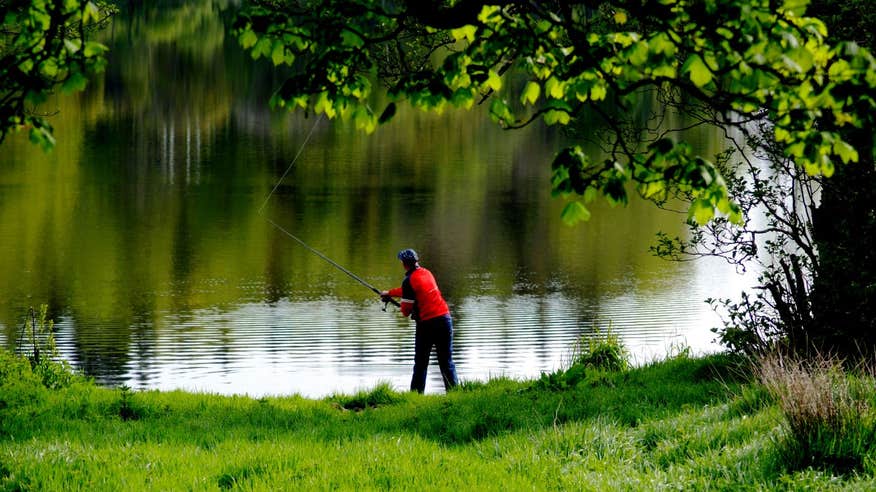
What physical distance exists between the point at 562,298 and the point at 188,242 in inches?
529

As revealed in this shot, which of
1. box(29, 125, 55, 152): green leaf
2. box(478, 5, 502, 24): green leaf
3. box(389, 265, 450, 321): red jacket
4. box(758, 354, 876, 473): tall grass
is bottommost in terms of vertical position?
box(758, 354, 876, 473): tall grass

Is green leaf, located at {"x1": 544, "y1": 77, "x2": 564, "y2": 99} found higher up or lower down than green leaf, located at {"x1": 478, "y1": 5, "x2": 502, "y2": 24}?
lower down

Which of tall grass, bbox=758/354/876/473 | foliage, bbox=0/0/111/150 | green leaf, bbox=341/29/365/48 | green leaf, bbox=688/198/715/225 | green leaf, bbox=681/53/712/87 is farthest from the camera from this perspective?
tall grass, bbox=758/354/876/473

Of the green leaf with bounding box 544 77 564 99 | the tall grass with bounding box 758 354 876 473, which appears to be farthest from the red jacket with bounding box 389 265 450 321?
the green leaf with bounding box 544 77 564 99

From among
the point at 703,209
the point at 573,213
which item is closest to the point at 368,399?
the point at 573,213

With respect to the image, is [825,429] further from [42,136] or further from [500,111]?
[42,136]

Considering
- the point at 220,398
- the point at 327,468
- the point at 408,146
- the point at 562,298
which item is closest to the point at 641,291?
the point at 562,298

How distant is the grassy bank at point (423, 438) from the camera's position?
22.6 feet

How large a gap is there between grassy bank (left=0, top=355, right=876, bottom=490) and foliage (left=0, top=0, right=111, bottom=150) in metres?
2.48

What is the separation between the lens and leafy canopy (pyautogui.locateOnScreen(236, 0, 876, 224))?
5133 millimetres

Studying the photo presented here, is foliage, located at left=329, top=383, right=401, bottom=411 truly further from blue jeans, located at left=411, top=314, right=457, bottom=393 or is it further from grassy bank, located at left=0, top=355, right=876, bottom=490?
blue jeans, located at left=411, top=314, right=457, bottom=393

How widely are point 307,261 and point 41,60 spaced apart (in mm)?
25030

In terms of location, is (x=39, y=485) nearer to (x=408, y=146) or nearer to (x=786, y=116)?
(x=786, y=116)

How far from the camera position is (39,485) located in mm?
6922
